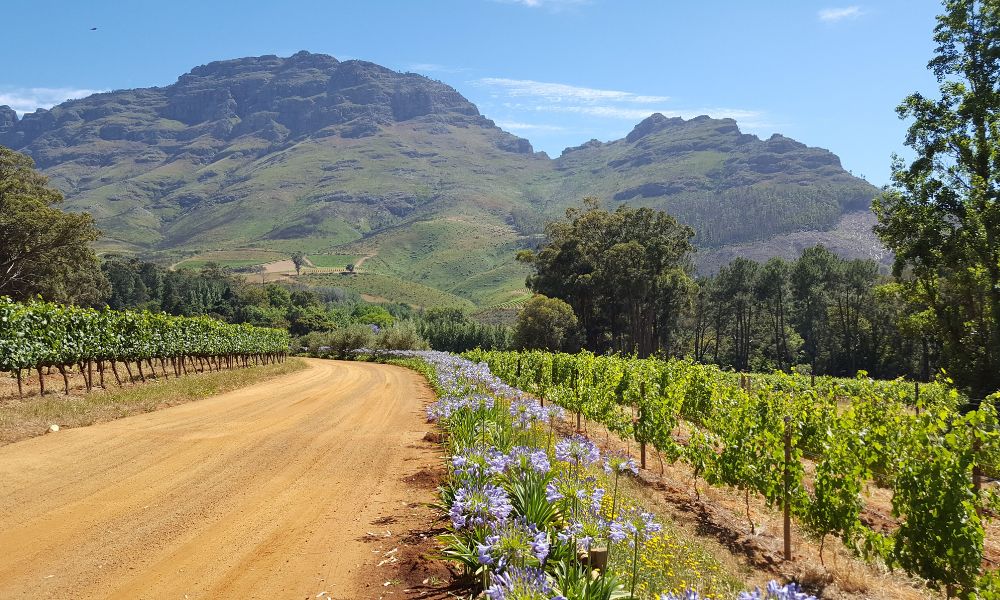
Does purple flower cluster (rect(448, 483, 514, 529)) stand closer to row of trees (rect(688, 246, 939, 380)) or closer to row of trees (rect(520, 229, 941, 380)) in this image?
row of trees (rect(520, 229, 941, 380))

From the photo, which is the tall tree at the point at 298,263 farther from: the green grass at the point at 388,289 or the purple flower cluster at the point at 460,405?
the purple flower cluster at the point at 460,405

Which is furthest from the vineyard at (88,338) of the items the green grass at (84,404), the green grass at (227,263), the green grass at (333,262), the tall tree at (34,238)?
the green grass at (227,263)

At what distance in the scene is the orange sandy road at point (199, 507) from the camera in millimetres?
5863

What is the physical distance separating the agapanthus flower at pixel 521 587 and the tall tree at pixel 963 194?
1066 inches

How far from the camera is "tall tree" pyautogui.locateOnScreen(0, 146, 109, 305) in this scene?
117 feet

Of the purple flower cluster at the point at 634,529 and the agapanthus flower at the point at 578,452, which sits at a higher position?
the agapanthus flower at the point at 578,452

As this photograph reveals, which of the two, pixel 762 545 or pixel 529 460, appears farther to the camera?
pixel 762 545

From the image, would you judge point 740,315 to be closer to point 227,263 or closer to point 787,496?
point 787,496

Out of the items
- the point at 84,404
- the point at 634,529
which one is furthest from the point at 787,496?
the point at 84,404

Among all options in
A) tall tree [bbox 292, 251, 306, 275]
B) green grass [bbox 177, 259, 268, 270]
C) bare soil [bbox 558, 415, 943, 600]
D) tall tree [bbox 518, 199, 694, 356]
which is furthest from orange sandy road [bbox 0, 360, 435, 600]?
green grass [bbox 177, 259, 268, 270]

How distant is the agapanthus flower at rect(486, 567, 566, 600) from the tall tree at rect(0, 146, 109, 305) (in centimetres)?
4086

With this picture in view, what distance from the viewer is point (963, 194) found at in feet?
84.7

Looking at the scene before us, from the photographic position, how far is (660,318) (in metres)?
65.8

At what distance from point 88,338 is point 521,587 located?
2326cm
